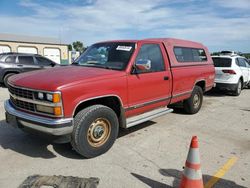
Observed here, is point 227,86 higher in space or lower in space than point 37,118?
lower

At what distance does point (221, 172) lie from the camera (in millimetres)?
3406

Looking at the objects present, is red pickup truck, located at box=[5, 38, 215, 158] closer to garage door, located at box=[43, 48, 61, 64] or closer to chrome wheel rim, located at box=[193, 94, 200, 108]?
chrome wheel rim, located at box=[193, 94, 200, 108]

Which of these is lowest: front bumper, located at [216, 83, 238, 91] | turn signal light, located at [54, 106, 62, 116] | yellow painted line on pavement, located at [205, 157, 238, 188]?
yellow painted line on pavement, located at [205, 157, 238, 188]

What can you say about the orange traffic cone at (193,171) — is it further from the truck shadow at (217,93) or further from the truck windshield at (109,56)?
the truck shadow at (217,93)

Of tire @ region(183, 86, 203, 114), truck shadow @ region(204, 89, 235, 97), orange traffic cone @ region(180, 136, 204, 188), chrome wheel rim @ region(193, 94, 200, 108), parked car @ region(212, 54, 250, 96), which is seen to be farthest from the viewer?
truck shadow @ region(204, 89, 235, 97)

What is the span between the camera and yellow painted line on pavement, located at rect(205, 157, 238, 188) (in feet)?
10.2

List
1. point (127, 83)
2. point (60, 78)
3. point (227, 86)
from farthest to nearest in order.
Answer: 1. point (227, 86)
2. point (127, 83)
3. point (60, 78)

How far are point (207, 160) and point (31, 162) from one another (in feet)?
9.41

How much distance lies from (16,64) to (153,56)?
28.6 feet

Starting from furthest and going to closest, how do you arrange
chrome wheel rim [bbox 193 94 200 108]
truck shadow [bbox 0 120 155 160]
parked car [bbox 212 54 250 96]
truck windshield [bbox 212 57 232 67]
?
truck windshield [bbox 212 57 232 67]
parked car [bbox 212 54 250 96]
chrome wheel rim [bbox 193 94 200 108]
truck shadow [bbox 0 120 155 160]

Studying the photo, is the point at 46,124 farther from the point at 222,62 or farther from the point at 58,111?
the point at 222,62

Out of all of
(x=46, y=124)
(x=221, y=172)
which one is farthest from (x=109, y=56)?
(x=221, y=172)

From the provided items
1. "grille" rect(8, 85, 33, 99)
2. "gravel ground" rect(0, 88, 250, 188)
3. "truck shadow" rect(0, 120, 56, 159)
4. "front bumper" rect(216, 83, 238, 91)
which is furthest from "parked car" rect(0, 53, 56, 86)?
"front bumper" rect(216, 83, 238, 91)

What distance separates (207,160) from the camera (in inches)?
149
